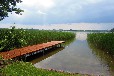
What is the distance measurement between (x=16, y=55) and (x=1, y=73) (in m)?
6.13

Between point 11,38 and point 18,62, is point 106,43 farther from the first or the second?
point 18,62

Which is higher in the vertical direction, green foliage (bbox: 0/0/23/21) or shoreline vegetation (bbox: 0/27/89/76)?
green foliage (bbox: 0/0/23/21)

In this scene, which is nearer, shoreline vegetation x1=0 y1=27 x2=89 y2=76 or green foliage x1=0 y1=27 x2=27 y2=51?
shoreline vegetation x1=0 y1=27 x2=89 y2=76

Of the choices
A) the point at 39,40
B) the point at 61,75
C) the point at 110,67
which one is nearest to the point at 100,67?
the point at 110,67

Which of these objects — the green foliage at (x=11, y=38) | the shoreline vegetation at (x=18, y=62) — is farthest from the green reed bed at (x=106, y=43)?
the green foliage at (x=11, y=38)

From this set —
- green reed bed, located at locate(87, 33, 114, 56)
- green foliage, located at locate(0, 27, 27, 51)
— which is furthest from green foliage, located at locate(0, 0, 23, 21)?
green reed bed, located at locate(87, 33, 114, 56)

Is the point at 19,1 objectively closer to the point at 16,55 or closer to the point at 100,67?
the point at 16,55

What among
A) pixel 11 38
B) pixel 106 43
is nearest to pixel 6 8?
pixel 11 38

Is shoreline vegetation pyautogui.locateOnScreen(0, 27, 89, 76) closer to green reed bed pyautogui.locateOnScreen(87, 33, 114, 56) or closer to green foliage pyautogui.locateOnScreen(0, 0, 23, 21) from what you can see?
green foliage pyautogui.locateOnScreen(0, 0, 23, 21)

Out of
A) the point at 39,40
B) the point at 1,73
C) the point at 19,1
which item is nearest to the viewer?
the point at 1,73

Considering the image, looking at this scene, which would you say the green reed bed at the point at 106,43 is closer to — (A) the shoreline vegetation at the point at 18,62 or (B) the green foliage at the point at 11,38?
(A) the shoreline vegetation at the point at 18,62

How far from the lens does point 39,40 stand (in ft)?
106

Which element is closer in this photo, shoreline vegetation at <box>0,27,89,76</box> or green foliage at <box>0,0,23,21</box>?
shoreline vegetation at <box>0,27,89,76</box>

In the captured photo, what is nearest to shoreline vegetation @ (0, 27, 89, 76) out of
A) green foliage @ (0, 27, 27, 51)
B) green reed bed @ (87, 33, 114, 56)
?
green foliage @ (0, 27, 27, 51)
